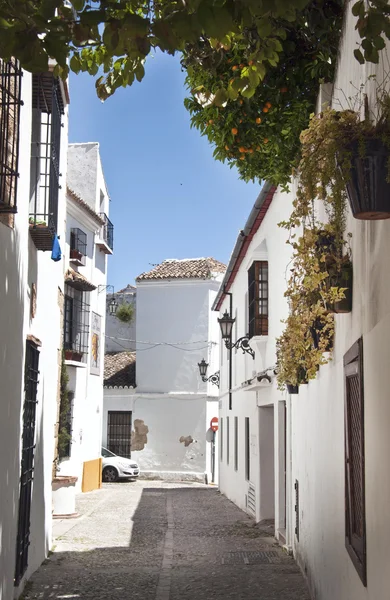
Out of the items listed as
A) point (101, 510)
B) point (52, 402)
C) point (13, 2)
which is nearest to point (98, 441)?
point (101, 510)

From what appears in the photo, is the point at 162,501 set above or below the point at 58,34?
below

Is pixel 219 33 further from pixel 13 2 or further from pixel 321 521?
pixel 321 521

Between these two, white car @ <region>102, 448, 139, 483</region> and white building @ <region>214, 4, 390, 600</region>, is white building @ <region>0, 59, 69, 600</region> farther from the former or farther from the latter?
white car @ <region>102, 448, 139, 483</region>

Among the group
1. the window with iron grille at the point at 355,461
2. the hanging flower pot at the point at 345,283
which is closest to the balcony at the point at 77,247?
the window with iron grille at the point at 355,461

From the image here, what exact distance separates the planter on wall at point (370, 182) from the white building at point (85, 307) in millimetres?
16206

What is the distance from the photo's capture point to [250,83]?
412 cm

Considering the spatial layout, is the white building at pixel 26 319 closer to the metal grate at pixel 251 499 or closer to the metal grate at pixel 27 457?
the metal grate at pixel 27 457

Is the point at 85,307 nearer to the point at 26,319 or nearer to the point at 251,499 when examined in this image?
the point at 251,499

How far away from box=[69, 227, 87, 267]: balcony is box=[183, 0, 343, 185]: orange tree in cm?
1399

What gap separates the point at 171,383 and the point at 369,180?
2779cm

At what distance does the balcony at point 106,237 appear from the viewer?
25.5 m

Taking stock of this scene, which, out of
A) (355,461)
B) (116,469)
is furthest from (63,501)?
(116,469)

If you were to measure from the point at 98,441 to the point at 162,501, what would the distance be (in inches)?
225

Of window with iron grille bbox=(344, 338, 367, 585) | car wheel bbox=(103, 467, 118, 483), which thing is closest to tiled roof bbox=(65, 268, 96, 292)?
car wheel bbox=(103, 467, 118, 483)
